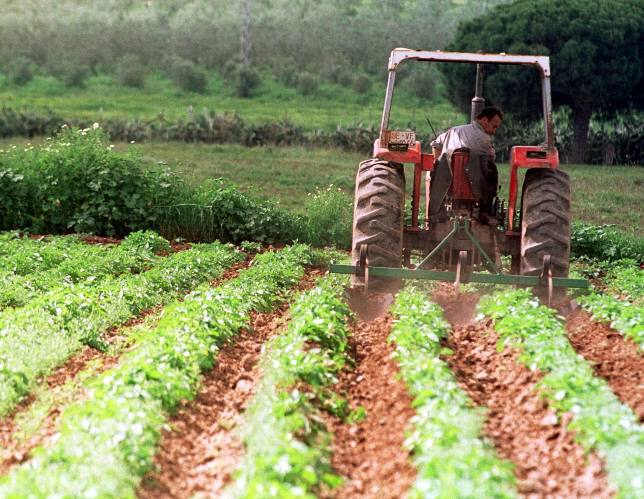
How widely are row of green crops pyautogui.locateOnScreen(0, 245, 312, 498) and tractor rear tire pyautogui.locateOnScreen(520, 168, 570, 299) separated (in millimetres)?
2713

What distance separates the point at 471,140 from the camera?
1012 cm

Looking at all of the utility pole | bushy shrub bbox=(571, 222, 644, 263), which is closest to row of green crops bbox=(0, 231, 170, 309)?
bushy shrub bbox=(571, 222, 644, 263)

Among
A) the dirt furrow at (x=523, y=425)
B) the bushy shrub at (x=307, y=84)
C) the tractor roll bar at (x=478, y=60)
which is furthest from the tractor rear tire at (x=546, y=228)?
the bushy shrub at (x=307, y=84)

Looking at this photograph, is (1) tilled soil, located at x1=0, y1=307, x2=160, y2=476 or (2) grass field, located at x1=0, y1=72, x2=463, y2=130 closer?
(1) tilled soil, located at x1=0, y1=307, x2=160, y2=476

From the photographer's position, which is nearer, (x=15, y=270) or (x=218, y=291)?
(x=218, y=291)

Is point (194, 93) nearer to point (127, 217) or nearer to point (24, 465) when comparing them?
point (127, 217)

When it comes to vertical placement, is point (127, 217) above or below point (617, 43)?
below

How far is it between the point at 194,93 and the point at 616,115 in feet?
60.4

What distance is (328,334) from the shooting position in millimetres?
8227

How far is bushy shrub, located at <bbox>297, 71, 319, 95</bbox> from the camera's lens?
1847 inches

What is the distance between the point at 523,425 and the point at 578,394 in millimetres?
377

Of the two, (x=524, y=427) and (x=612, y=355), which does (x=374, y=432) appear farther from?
(x=612, y=355)

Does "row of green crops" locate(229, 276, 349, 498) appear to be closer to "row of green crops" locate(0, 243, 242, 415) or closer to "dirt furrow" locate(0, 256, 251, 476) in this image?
"dirt furrow" locate(0, 256, 251, 476)

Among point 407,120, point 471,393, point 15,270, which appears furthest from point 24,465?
point 407,120
